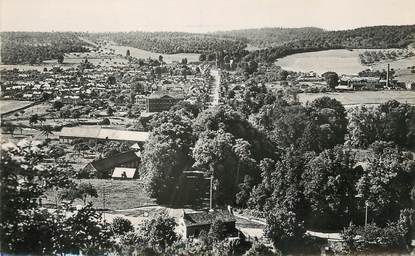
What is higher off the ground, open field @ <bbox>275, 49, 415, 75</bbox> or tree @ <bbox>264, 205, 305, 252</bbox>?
open field @ <bbox>275, 49, 415, 75</bbox>

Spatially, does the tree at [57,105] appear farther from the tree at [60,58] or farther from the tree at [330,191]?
the tree at [330,191]

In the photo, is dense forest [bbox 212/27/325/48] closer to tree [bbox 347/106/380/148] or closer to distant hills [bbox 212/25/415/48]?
distant hills [bbox 212/25/415/48]

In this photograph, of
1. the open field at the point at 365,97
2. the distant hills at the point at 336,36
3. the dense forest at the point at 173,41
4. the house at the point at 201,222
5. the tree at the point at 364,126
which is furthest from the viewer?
the tree at the point at 364,126

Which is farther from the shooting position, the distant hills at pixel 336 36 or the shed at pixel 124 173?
the shed at pixel 124 173

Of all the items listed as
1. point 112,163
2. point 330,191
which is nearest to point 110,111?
point 112,163

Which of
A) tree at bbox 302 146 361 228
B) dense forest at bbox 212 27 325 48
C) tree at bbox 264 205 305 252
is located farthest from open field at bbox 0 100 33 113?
tree at bbox 302 146 361 228

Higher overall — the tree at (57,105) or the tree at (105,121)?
the tree at (57,105)

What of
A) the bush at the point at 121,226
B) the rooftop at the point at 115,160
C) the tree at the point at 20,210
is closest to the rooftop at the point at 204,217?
the bush at the point at 121,226
